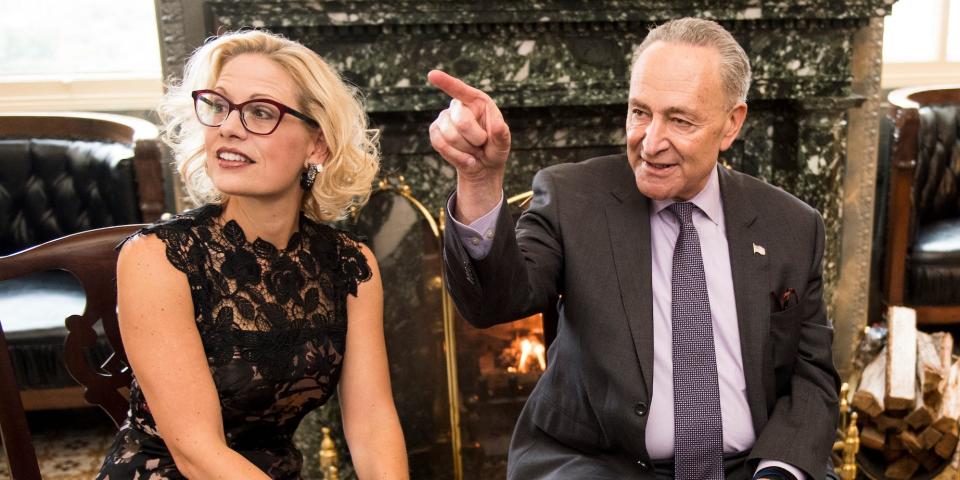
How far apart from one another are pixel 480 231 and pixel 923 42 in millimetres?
3776

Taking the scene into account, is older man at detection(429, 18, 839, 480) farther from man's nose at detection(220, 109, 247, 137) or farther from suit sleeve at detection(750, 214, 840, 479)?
man's nose at detection(220, 109, 247, 137)

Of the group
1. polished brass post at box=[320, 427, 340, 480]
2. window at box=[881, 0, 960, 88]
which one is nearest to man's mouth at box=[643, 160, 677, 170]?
polished brass post at box=[320, 427, 340, 480]

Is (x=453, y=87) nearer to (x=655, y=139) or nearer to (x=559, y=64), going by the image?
(x=655, y=139)

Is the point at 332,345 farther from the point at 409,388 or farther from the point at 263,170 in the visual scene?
the point at 409,388

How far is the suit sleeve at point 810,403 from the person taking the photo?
1.82 meters

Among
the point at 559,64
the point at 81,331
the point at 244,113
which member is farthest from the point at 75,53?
the point at 244,113

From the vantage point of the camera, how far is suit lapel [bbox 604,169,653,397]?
6.02 feet

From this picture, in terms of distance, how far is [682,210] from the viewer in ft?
6.39

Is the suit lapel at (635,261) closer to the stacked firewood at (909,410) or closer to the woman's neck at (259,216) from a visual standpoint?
the woman's neck at (259,216)

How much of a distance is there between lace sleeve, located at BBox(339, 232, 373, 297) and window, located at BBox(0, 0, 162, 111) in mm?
2584

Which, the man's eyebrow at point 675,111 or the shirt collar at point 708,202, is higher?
the man's eyebrow at point 675,111

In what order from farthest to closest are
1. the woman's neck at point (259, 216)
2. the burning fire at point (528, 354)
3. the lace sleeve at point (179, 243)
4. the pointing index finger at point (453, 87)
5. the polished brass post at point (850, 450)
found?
the burning fire at point (528, 354) < the polished brass post at point (850, 450) < the woman's neck at point (259, 216) < the lace sleeve at point (179, 243) < the pointing index finger at point (453, 87)

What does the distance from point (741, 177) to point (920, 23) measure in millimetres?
3110

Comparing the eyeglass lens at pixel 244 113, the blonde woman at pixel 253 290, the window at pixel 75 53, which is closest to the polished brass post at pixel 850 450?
the blonde woman at pixel 253 290
